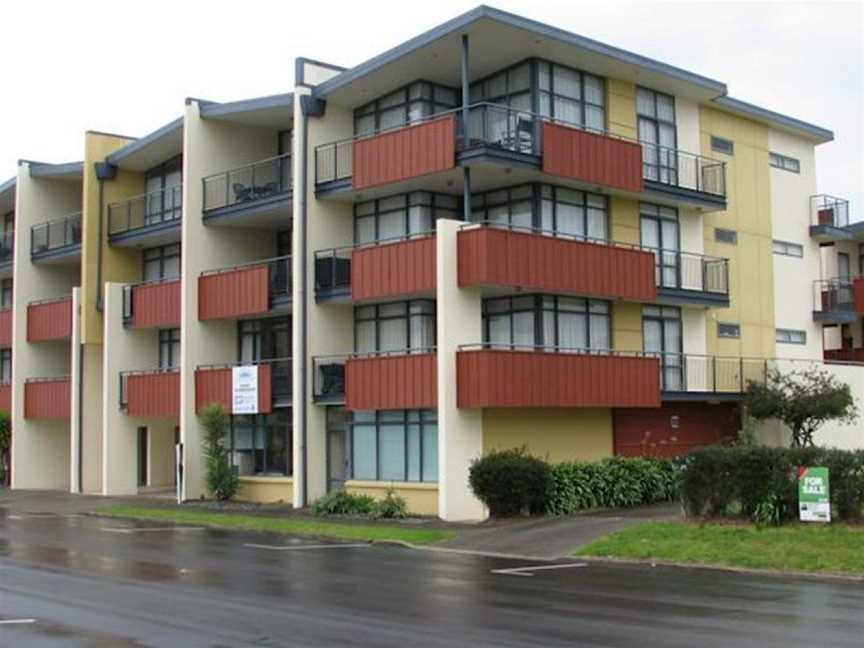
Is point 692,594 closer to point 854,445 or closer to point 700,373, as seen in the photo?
point 700,373

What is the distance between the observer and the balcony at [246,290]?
3462cm

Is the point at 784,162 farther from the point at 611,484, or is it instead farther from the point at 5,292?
the point at 5,292

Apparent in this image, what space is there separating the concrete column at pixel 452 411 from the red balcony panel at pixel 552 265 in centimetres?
36

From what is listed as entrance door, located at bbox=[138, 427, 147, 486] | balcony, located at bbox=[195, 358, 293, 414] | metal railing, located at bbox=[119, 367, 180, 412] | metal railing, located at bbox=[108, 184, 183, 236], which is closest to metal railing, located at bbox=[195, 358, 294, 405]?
balcony, located at bbox=[195, 358, 293, 414]

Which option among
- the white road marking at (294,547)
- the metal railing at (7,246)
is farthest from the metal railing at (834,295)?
the metal railing at (7,246)

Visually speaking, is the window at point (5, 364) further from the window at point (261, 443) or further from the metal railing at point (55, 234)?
the window at point (261, 443)

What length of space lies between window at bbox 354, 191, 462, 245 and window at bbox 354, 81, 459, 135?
2.14m

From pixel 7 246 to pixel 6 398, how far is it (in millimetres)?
7622

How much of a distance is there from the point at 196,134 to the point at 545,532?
18.9m

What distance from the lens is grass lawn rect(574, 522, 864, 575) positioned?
18.7 meters

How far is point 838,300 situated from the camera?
137ft

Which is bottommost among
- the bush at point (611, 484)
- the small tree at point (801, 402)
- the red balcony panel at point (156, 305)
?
the bush at point (611, 484)

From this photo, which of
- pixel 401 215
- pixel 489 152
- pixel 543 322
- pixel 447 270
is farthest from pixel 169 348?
pixel 489 152

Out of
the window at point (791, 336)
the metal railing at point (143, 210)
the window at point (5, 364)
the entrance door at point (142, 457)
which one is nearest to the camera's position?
the window at point (791, 336)
